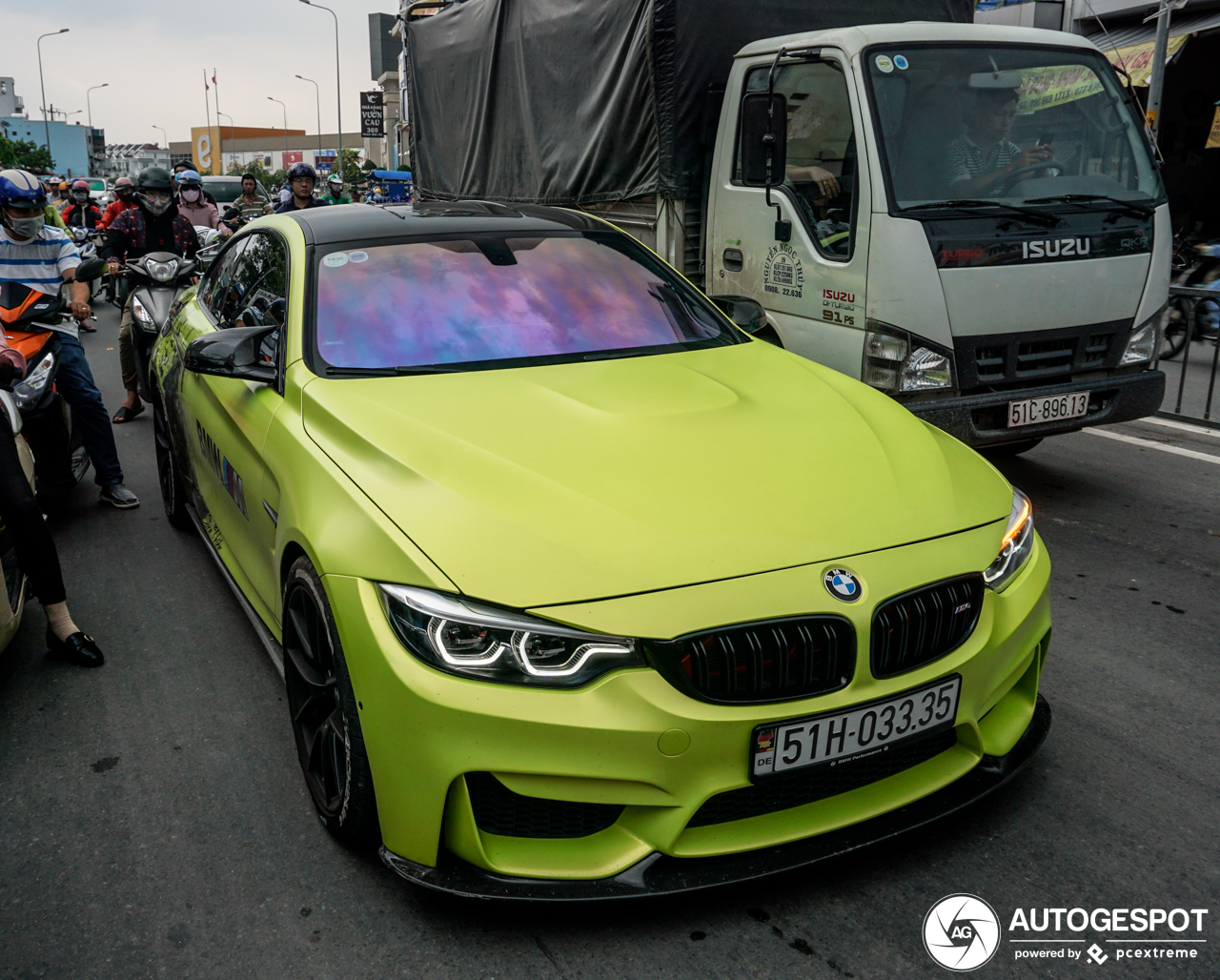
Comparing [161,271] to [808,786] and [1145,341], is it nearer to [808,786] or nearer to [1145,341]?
[1145,341]

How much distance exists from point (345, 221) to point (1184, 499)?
449 centimetres

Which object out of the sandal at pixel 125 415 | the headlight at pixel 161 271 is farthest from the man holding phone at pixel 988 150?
the sandal at pixel 125 415

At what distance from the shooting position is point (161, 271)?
7465 mm

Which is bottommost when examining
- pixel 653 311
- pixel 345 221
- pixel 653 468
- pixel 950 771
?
pixel 950 771

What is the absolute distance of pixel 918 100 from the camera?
554cm

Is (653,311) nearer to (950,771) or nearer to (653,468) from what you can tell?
(653,468)

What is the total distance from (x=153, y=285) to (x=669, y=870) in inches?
256

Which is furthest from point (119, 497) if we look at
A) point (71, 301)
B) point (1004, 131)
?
point (1004, 131)

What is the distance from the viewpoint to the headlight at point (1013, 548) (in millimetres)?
2697

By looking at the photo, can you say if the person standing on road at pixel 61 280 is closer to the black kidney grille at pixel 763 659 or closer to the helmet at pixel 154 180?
the helmet at pixel 154 180

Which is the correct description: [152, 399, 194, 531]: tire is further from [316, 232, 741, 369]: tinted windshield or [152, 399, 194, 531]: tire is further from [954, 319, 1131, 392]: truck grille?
[954, 319, 1131, 392]: truck grille

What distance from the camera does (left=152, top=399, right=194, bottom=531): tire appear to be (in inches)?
210

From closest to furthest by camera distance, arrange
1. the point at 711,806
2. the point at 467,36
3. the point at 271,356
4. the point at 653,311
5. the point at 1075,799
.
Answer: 1. the point at 711,806
2. the point at 1075,799
3. the point at 271,356
4. the point at 653,311
5. the point at 467,36

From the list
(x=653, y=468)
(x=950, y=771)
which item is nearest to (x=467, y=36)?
(x=653, y=468)
